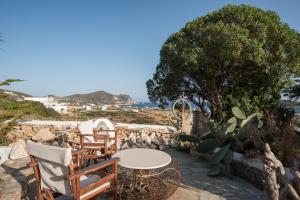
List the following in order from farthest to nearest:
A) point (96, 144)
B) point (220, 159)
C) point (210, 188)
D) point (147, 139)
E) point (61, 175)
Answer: point (147, 139) → point (96, 144) → point (220, 159) → point (210, 188) → point (61, 175)

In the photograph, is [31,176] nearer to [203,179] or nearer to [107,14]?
[203,179]

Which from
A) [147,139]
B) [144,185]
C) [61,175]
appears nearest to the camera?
[61,175]

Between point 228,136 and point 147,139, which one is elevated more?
point 228,136

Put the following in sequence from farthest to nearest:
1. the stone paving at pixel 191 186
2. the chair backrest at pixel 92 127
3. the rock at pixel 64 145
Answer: the rock at pixel 64 145
the chair backrest at pixel 92 127
the stone paving at pixel 191 186

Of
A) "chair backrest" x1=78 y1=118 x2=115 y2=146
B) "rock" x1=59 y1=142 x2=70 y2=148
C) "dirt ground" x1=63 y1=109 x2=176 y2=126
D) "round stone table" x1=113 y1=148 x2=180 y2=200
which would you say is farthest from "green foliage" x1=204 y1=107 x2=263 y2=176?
"rock" x1=59 y1=142 x2=70 y2=148

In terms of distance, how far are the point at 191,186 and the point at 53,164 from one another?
6.29ft

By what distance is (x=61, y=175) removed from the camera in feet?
6.57

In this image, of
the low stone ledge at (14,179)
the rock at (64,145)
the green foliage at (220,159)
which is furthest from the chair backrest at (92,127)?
the green foliage at (220,159)

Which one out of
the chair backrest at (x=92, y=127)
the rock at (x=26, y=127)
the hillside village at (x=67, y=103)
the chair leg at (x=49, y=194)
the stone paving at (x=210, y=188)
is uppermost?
the hillside village at (x=67, y=103)

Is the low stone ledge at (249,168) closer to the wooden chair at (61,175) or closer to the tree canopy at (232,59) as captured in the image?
the wooden chair at (61,175)

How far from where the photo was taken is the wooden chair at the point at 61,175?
6.12 feet

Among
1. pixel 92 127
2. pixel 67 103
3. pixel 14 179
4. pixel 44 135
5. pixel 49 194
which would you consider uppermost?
pixel 67 103

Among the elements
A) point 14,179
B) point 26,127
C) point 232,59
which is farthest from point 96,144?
point 232,59

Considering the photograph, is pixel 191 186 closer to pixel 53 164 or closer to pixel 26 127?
pixel 53 164
